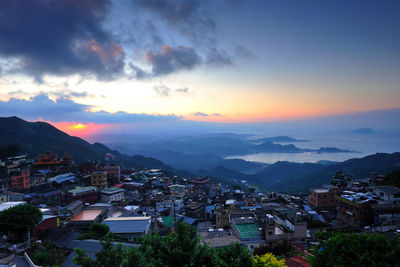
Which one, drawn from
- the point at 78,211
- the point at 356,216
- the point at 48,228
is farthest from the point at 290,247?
the point at 78,211

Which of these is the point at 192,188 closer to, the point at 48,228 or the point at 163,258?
the point at 48,228

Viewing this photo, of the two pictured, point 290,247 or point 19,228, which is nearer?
point 290,247

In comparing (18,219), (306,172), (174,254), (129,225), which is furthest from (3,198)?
(306,172)

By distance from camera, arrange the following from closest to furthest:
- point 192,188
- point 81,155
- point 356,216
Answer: point 356,216, point 192,188, point 81,155

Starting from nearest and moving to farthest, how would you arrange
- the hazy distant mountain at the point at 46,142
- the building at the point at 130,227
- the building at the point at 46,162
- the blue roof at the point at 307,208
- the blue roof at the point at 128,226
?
the building at the point at 130,227 → the blue roof at the point at 128,226 → the blue roof at the point at 307,208 → the building at the point at 46,162 → the hazy distant mountain at the point at 46,142

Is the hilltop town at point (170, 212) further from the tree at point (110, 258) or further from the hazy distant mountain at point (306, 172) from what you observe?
the hazy distant mountain at point (306, 172)

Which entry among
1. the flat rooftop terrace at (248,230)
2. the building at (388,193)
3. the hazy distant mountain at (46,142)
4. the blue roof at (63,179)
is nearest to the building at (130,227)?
the flat rooftop terrace at (248,230)

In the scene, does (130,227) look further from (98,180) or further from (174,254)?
(98,180)

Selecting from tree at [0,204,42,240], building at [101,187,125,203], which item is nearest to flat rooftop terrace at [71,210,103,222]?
tree at [0,204,42,240]
